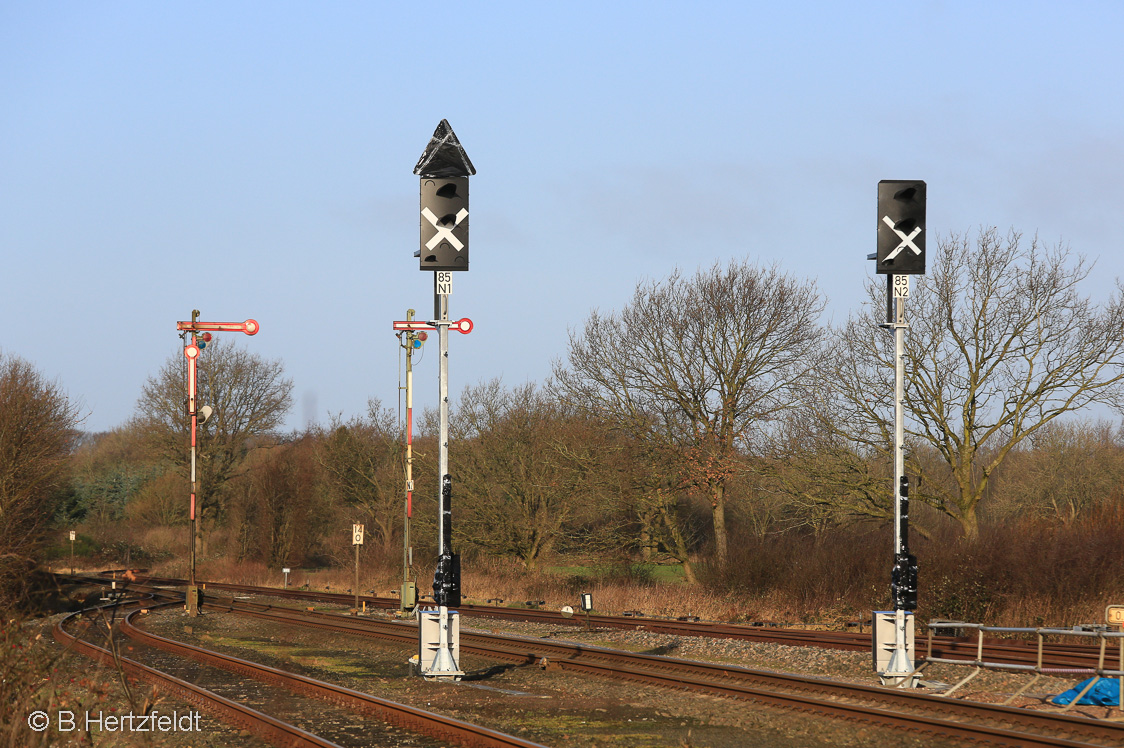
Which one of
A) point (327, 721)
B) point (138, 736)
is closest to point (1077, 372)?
point (327, 721)

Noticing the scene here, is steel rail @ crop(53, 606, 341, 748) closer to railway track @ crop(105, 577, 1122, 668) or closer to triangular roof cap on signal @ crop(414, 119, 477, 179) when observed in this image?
triangular roof cap on signal @ crop(414, 119, 477, 179)

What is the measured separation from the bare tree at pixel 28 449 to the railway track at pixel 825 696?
18.3 m

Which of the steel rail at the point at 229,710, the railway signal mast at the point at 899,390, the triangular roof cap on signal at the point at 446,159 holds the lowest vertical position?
the steel rail at the point at 229,710

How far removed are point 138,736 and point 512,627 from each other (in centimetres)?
1419

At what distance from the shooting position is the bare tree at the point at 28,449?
106 feet

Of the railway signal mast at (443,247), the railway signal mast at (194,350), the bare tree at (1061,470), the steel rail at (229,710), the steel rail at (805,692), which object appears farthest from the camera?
the bare tree at (1061,470)

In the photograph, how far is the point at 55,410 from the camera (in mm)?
36719

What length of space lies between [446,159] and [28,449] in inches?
1033

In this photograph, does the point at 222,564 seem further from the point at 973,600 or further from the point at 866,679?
the point at 866,679

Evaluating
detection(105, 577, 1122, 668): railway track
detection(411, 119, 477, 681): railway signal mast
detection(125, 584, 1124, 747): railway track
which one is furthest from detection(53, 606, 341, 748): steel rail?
detection(105, 577, 1122, 668): railway track

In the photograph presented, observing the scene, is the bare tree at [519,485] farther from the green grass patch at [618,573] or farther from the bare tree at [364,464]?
the bare tree at [364,464]

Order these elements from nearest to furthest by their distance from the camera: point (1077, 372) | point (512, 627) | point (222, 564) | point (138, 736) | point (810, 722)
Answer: point (138, 736) < point (810, 722) < point (512, 627) < point (1077, 372) < point (222, 564)

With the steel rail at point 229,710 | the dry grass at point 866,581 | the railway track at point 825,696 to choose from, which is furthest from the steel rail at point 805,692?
the dry grass at point 866,581

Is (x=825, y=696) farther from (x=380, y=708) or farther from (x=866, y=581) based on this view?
(x=866, y=581)
